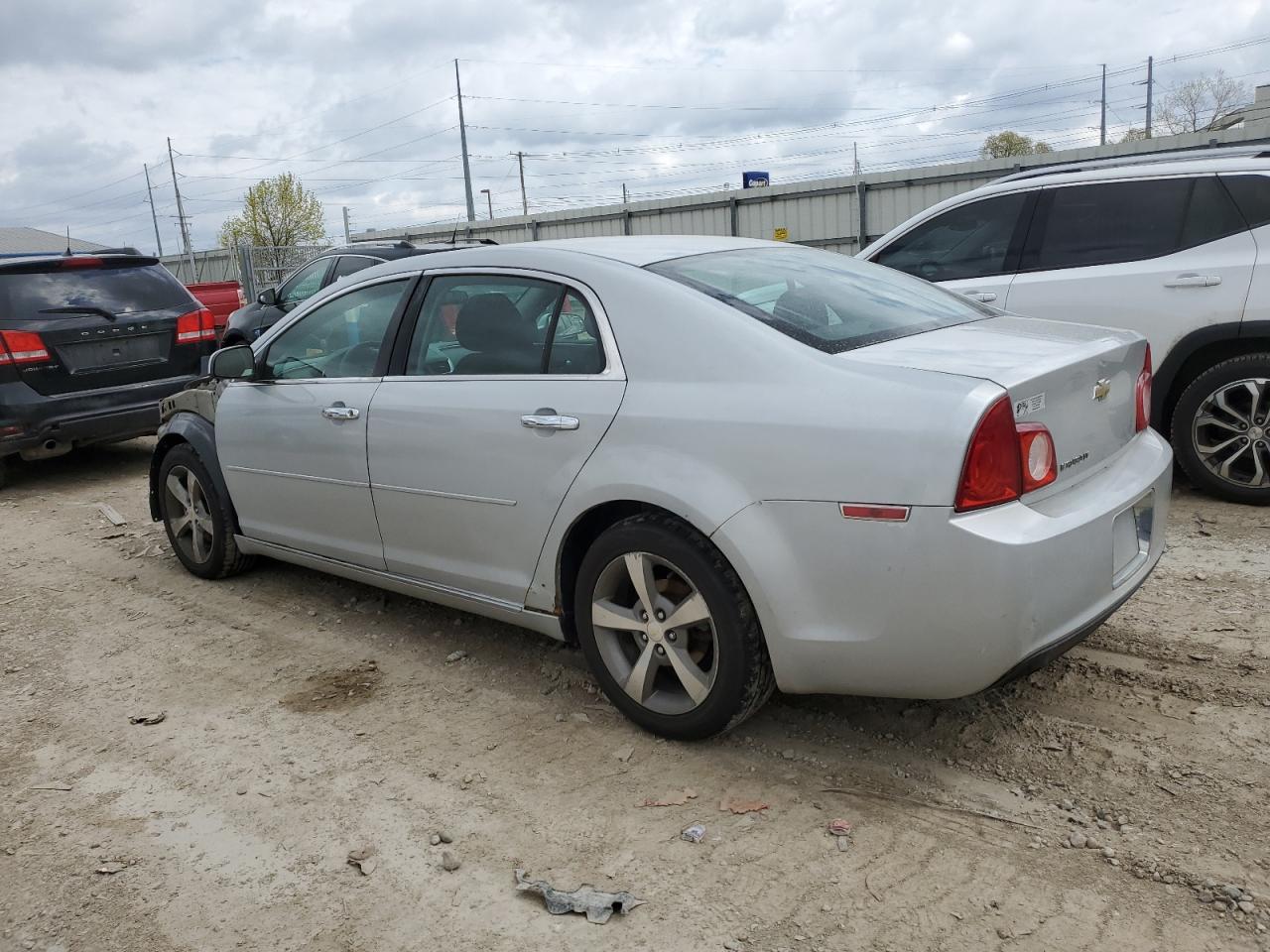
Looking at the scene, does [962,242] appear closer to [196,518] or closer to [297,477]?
[297,477]

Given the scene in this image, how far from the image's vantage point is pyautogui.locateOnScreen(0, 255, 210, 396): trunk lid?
7496 millimetres

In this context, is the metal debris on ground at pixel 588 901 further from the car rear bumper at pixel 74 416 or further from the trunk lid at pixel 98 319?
the trunk lid at pixel 98 319

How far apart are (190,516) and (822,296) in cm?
364

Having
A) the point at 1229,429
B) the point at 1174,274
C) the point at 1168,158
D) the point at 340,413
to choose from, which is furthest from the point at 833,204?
the point at 340,413

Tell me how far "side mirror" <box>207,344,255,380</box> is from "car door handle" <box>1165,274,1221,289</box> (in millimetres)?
4728

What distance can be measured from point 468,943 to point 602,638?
1.11 metres

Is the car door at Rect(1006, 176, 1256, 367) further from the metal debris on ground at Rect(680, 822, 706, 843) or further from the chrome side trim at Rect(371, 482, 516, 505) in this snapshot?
the metal debris on ground at Rect(680, 822, 706, 843)

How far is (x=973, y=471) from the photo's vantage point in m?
2.62

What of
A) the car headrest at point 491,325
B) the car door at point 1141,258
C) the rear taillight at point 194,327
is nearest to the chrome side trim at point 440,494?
the car headrest at point 491,325

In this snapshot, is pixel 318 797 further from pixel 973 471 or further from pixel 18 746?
pixel 973 471

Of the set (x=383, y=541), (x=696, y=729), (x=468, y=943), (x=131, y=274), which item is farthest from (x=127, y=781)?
(x=131, y=274)

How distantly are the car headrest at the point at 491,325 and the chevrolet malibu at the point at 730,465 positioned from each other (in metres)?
0.01

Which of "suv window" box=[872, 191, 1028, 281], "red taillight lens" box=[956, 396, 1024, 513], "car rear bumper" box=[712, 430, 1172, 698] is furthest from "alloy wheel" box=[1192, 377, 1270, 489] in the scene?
"red taillight lens" box=[956, 396, 1024, 513]

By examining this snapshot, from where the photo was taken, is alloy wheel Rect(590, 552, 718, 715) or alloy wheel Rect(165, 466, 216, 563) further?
alloy wheel Rect(165, 466, 216, 563)
